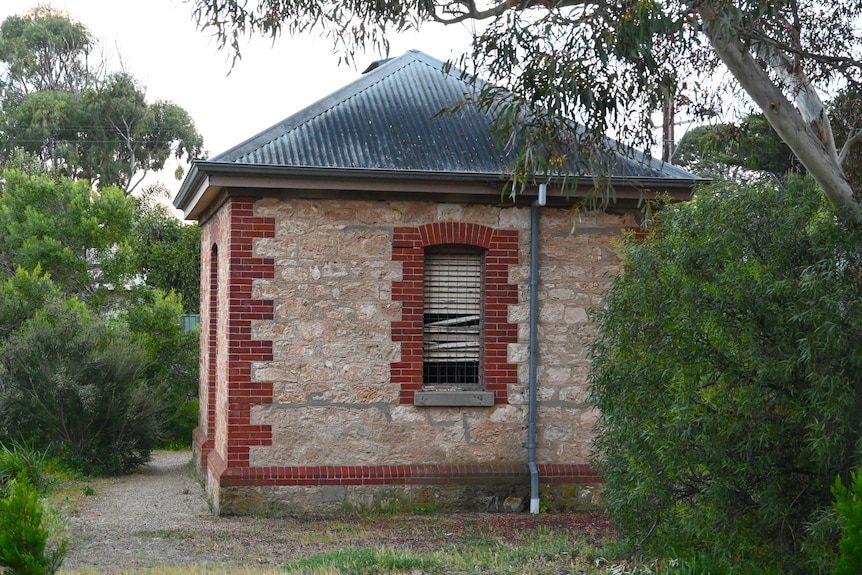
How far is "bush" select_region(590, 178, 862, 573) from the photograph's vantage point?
246 inches

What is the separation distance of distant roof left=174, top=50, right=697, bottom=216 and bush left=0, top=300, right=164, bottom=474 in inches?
115

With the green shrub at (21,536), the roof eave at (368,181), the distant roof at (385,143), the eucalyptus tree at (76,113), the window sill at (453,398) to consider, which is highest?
the eucalyptus tree at (76,113)

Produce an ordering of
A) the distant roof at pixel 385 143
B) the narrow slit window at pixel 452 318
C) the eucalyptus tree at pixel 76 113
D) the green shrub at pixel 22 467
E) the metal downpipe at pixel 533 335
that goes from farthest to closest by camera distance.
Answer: the eucalyptus tree at pixel 76 113
the green shrub at pixel 22 467
the narrow slit window at pixel 452 318
the metal downpipe at pixel 533 335
the distant roof at pixel 385 143

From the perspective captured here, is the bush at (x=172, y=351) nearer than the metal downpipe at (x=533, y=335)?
No

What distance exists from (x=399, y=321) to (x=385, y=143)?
1990 mm

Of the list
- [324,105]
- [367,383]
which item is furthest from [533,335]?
[324,105]

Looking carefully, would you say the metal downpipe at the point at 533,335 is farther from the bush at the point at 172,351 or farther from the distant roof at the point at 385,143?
the bush at the point at 172,351

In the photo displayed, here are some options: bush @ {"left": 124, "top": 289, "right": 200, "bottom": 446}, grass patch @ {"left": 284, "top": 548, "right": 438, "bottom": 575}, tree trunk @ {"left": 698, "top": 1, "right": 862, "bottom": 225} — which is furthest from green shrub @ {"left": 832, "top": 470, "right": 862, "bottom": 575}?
bush @ {"left": 124, "top": 289, "right": 200, "bottom": 446}

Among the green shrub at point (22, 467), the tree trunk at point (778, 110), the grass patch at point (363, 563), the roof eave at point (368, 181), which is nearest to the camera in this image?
the grass patch at point (363, 563)

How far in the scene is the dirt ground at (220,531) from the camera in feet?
28.3

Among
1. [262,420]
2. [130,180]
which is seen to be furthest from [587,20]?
[130,180]

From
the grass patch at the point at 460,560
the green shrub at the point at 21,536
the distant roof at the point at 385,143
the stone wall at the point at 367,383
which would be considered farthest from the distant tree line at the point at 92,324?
the green shrub at the point at 21,536

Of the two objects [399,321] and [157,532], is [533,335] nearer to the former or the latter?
[399,321]

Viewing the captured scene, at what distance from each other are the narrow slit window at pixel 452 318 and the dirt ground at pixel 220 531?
1555 mm
